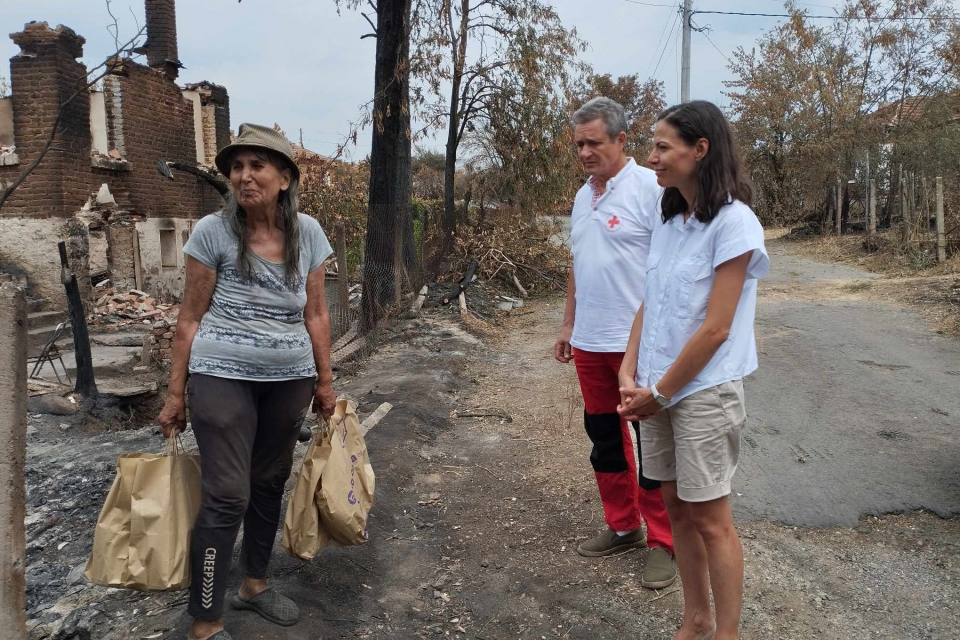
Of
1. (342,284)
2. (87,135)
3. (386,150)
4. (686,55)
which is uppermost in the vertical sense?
(686,55)

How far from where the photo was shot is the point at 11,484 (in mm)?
2033

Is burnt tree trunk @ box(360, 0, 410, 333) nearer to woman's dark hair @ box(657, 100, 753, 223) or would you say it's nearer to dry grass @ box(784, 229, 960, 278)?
woman's dark hair @ box(657, 100, 753, 223)

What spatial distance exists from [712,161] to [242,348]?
1.70 m

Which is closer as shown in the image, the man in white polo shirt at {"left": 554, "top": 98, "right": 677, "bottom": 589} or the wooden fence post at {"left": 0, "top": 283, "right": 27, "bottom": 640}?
the wooden fence post at {"left": 0, "top": 283, "right": 27, "bottom": 640}

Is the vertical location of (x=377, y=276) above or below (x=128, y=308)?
above

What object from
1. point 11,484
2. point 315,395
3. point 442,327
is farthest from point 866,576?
point 442,327

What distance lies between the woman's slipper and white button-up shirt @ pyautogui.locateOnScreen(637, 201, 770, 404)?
1642 mm

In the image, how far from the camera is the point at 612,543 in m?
3.64

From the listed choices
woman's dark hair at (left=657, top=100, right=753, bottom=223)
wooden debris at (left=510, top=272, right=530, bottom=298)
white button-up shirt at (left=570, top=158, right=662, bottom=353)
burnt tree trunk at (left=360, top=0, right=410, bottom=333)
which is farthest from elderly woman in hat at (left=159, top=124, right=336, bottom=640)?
wooden debris at (left=510, top=272, right=530, bottom=298)

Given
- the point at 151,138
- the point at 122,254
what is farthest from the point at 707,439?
the point at 151,138

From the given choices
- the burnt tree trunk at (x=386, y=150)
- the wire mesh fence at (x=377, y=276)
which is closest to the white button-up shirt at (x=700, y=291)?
the wire mesh fence at (x=377, y=276)

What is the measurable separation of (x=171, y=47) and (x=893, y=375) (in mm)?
18509

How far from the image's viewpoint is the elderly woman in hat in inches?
103

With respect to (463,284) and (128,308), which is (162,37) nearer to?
(128,308)
